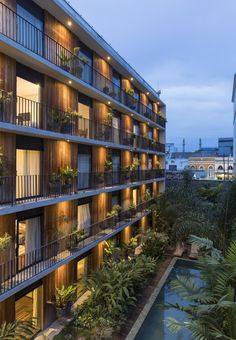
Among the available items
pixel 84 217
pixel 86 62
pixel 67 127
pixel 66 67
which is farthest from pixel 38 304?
pixel 86 62

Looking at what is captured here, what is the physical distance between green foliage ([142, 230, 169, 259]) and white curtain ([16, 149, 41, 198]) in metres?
9.55

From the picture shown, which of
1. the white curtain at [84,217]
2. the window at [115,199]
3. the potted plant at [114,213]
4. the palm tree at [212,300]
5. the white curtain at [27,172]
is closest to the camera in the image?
the palm tree at [212,300]

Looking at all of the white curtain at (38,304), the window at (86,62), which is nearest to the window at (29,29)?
the window at (86,62)

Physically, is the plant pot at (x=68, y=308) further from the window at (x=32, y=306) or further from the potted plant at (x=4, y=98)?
the potted plant at (x=4, y=98)

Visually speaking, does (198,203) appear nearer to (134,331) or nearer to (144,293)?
(144,293)

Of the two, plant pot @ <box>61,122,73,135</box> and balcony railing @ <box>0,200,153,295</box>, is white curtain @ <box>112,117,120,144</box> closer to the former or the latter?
balcony railing @ <box>0,200,153,295</box>

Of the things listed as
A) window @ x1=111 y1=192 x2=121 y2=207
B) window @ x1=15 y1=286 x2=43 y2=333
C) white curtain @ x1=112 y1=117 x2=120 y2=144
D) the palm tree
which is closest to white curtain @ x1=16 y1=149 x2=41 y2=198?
window @ x1=15 y1=286 x2=43 y2=333

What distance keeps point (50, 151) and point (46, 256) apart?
4445 mm

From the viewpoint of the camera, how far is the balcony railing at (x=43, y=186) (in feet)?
33.3

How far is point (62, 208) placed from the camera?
1355cm

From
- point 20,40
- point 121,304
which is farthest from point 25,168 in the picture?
point 121,304

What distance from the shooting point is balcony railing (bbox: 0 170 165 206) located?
1015 cm

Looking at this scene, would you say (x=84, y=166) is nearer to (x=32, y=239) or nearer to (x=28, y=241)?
Result: (x=32, y=239)

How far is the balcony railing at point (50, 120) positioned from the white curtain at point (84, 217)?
3.89m
